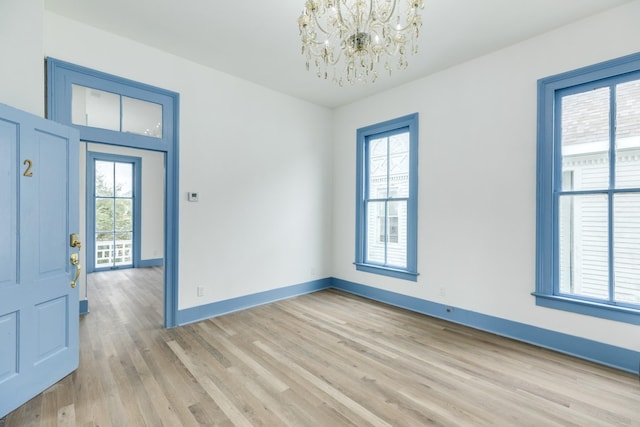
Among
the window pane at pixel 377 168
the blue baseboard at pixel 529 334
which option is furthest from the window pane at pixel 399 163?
the blue baseboard at pixel 529 334

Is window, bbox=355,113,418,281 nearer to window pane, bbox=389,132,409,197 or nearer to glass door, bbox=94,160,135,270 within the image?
window pane, bbox=389,132,409,197

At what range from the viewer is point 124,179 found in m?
7.33

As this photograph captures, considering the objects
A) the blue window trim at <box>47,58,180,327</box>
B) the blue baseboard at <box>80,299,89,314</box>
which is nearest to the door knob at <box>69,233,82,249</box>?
the blue window trim at <box>47,58,180,327</box>

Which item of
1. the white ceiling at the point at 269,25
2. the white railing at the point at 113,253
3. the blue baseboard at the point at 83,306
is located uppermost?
the white ceiling at the point at 269,25

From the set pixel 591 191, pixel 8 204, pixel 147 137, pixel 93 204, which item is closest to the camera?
pixel 8 204

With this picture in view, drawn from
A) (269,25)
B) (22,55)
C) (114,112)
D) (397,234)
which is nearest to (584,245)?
(397,234)

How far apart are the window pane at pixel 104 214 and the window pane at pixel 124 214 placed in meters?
0.14

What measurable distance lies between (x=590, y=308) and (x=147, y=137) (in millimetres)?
4785

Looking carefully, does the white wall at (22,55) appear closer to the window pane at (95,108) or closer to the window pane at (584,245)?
the window pane at (95,108)

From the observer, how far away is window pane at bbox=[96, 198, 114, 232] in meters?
6.99

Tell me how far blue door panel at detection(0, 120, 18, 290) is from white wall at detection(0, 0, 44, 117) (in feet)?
1.61

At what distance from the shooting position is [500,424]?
6.55 feet

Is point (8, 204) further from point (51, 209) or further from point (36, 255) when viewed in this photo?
point (36, 255)

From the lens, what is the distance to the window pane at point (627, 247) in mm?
2688
